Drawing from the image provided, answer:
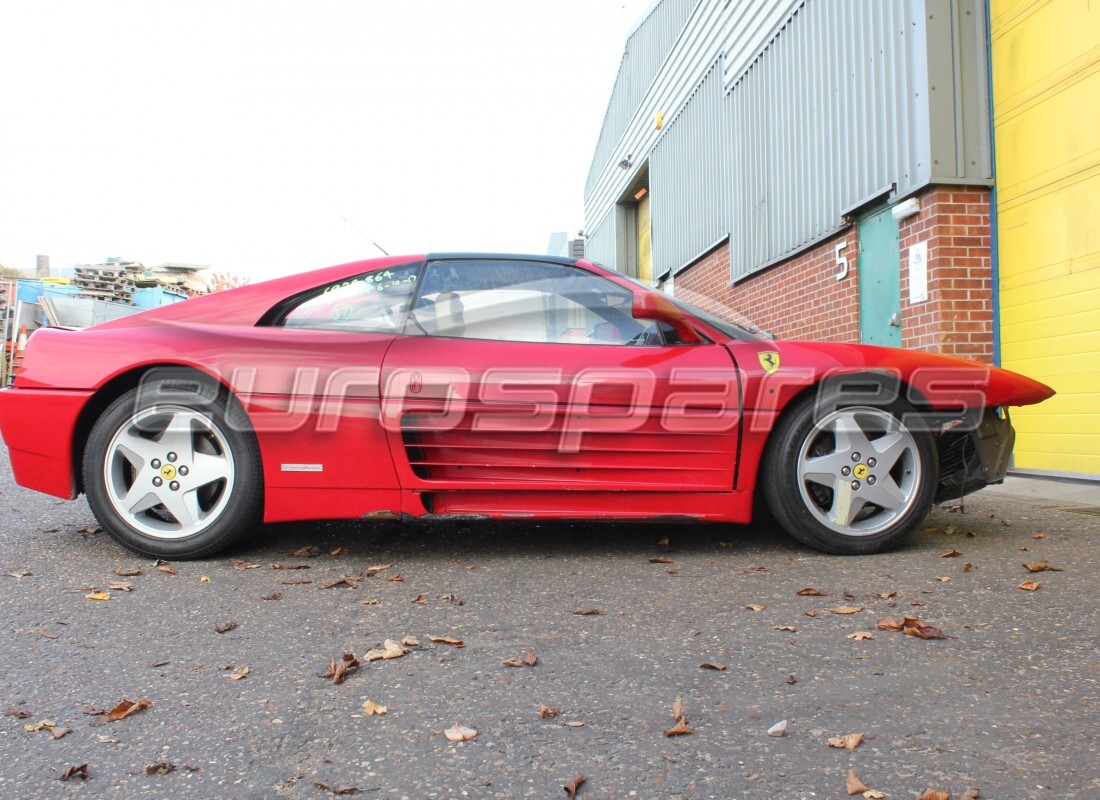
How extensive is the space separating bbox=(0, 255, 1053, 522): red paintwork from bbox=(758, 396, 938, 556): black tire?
0.35 ft

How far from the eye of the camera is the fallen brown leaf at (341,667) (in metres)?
2.22

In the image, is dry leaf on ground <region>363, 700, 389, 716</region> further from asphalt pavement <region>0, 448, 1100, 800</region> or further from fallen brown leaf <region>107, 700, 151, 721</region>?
fallen brown leaf <region>107, 700, 151, 721</region>

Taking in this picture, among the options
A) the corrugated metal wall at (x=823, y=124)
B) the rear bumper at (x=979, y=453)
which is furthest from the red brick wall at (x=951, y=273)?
the rear bumper at (x=979, y=453)

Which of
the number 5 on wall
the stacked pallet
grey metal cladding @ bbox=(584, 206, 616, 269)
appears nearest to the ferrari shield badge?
the number 5 on wall

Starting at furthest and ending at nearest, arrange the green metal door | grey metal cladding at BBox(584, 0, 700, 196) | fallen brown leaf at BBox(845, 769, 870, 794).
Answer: grey metal cladding at BBox(584, 0, 700, 196) < the green metal door < fallen brown leaf at BBox(845, 769, 870, 794)

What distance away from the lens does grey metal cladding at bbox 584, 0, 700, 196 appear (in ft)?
44.1

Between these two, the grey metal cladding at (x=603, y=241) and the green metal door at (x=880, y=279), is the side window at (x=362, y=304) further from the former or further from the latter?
the grey metal cladding at (x=603, y=241)

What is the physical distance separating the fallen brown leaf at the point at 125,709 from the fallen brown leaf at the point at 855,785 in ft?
5.16

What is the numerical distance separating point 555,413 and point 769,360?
93 cm

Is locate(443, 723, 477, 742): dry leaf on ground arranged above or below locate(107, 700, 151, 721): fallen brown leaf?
below

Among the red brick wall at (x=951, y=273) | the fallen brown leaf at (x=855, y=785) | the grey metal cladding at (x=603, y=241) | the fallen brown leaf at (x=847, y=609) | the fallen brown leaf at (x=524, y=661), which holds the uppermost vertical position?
the grey metal cladding at (x=603, y=241)

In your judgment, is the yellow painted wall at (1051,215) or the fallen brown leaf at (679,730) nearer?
the fallen brown leaf at (679,730)

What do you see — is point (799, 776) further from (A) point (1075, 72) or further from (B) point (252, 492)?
(A) point (1075, 72)

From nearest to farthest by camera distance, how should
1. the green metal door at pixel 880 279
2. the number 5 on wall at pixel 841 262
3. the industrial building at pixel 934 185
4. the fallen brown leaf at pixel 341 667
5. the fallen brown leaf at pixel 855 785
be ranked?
→ 1. the fallen brown leaf at pixel 855 785
2. the fallen brown leaf at pixel 341 667
3. the industrial building at pixel 934 185
4. the green metal door at pixel 880 279
5. the number 5 on wall at pixel 841 262
